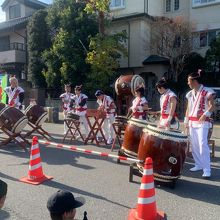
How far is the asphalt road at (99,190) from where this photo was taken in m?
4.60

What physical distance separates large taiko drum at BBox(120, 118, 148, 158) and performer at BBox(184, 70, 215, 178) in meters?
0.95

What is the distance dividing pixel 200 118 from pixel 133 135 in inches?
54.4

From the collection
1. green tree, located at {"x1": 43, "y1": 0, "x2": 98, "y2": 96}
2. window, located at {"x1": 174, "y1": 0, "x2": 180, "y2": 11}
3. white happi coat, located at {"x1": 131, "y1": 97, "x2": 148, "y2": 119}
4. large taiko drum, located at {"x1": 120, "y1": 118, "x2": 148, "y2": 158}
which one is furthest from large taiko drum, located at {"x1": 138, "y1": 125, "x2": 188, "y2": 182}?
window, located at {"x1": 174, "y1": 0, "x2": 180, "y2": 11}

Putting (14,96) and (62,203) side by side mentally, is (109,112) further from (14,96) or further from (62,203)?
(62,203)

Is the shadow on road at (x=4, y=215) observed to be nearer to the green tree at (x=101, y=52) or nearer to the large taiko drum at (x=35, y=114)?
the large taiko drum at (x=35, y=114)

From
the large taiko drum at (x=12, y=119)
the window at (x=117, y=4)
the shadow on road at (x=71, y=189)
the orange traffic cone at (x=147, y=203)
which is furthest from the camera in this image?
the window at (x=117, y=4)

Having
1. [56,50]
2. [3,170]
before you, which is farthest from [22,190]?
[56,50]

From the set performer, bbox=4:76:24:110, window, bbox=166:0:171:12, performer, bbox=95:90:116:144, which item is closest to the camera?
performer, bbox=95:90:116:144

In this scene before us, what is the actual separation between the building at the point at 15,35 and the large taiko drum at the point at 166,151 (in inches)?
937

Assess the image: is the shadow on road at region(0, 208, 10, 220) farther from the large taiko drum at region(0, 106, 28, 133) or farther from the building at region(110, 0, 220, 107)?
the building at region(110, 0, 220, 107)

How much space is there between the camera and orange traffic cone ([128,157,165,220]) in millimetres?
4184

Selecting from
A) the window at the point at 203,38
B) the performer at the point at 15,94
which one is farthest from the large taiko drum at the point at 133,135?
the window at the point at 203,38

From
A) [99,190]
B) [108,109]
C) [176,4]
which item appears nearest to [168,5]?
[176,4]

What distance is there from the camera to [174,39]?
65.2ft
